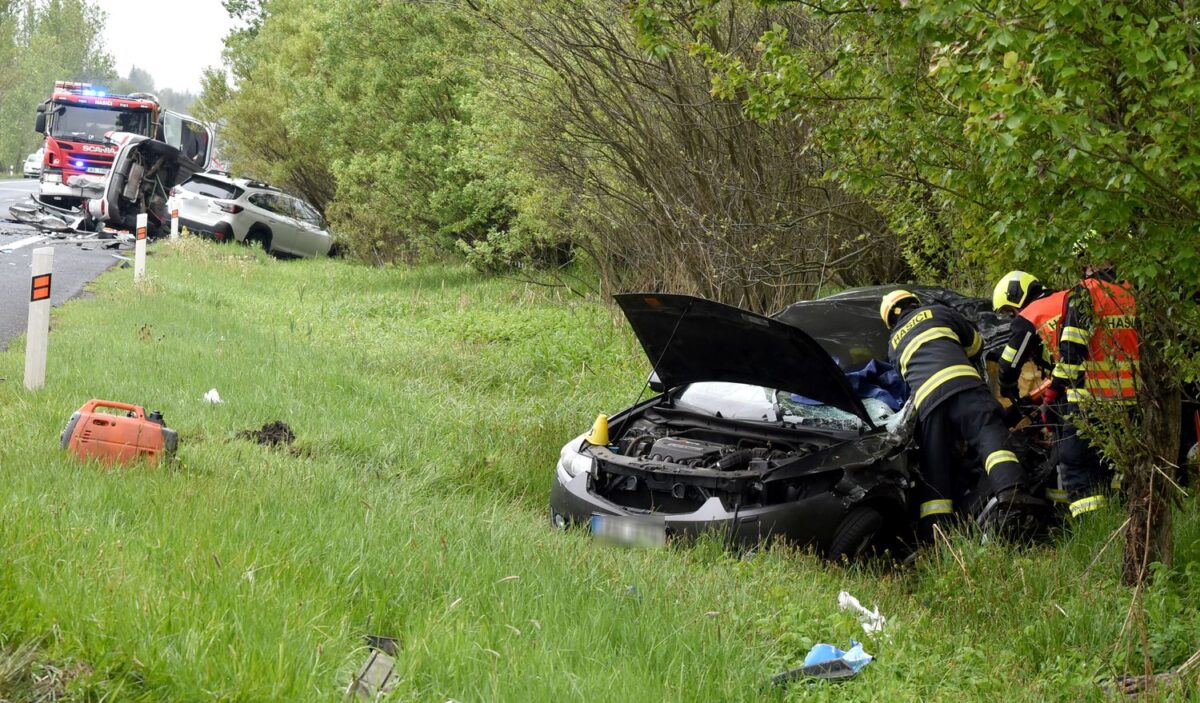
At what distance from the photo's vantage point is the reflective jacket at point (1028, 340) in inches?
265

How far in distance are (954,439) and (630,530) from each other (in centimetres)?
193

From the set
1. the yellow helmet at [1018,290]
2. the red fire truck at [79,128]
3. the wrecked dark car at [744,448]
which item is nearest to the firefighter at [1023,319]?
the yellow helmet at [1018,290]

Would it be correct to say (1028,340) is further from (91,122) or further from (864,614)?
(91,122)

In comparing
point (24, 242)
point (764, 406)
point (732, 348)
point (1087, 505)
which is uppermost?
point (732, 348)

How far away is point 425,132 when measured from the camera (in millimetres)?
19953

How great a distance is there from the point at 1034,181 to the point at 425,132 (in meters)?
16.6

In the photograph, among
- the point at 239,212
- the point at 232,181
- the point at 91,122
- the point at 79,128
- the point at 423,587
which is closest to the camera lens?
the point at 423,587

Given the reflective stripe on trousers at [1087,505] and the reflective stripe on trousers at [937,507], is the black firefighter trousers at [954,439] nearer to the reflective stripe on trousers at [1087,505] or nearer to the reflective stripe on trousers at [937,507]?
the reflective stripe on trousers at [937,507]

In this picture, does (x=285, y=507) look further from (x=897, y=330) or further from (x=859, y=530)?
(x=897, y=330)

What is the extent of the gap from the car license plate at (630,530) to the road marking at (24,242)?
51.1 feet

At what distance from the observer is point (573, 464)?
6480 millimetres

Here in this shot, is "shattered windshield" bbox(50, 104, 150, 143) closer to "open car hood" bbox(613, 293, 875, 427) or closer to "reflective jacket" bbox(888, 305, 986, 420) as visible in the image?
"open car hood" bbox(613, 293, 875, 427)

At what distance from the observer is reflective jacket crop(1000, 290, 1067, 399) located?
6.72 meters

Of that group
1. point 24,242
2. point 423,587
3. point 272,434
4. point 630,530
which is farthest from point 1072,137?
point 24,242
